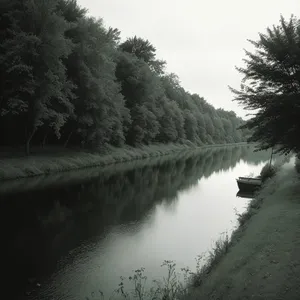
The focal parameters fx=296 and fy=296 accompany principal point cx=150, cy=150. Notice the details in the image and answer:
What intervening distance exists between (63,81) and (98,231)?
2380 centimetres

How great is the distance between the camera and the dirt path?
259 inches

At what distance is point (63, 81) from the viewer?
33.8m

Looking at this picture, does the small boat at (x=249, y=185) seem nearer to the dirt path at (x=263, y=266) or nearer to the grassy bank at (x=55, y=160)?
the dirt path at (x=263, y=266)

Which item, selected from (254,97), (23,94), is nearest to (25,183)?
(23,94)

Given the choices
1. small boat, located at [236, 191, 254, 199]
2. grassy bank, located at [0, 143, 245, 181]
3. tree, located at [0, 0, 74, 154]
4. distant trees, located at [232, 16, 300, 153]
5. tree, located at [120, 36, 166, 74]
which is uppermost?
tree, located at [120, 36, 166, 74]

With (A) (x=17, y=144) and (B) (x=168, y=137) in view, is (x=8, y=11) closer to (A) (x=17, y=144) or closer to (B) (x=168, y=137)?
(A) (x=17, y=144)

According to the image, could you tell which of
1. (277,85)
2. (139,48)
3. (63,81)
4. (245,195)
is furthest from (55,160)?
(139,48)

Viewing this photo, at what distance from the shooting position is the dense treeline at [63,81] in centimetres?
2866

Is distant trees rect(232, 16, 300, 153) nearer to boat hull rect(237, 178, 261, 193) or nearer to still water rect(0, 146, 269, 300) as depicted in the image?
still water rect(0, 146, 269, 300)

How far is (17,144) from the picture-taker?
35.0 m

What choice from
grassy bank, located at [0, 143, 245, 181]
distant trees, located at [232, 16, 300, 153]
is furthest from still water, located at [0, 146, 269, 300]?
distant trees, located at [232, 16, 300, 153]

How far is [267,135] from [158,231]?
8.19 m

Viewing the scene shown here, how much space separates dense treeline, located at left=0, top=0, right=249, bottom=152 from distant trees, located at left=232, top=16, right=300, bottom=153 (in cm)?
520

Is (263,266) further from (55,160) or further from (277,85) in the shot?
(55,160)
